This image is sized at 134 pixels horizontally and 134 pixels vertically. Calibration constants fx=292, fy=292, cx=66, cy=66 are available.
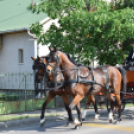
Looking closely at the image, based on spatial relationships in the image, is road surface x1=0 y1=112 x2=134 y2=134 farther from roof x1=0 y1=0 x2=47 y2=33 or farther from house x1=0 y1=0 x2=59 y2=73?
roof x1=0 y1=0 x2=47 y2=33

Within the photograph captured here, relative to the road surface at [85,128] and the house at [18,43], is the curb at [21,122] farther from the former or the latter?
the house at [18,43]

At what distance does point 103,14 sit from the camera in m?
10.8

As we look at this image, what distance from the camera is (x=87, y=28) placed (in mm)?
11086

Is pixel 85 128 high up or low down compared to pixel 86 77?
down

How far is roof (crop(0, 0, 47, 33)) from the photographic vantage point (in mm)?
18703

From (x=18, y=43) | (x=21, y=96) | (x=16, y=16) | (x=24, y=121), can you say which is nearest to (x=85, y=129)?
(x=24, y=121)

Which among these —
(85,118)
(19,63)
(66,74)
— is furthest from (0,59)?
(66,74)

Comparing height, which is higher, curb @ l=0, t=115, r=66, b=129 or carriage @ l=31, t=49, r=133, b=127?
carriage @ l=31, t=49, r=133, b=127

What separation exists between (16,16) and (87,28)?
35.1ft

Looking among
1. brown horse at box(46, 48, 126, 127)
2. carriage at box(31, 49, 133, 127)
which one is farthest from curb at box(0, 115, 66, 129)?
brown horse at box(46, 48, 126, 127)

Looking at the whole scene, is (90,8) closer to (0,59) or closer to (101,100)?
(101,100)

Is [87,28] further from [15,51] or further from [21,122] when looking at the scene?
[15,51]

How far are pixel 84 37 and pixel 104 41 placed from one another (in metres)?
0.88

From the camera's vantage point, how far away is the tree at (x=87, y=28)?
1099 cm
